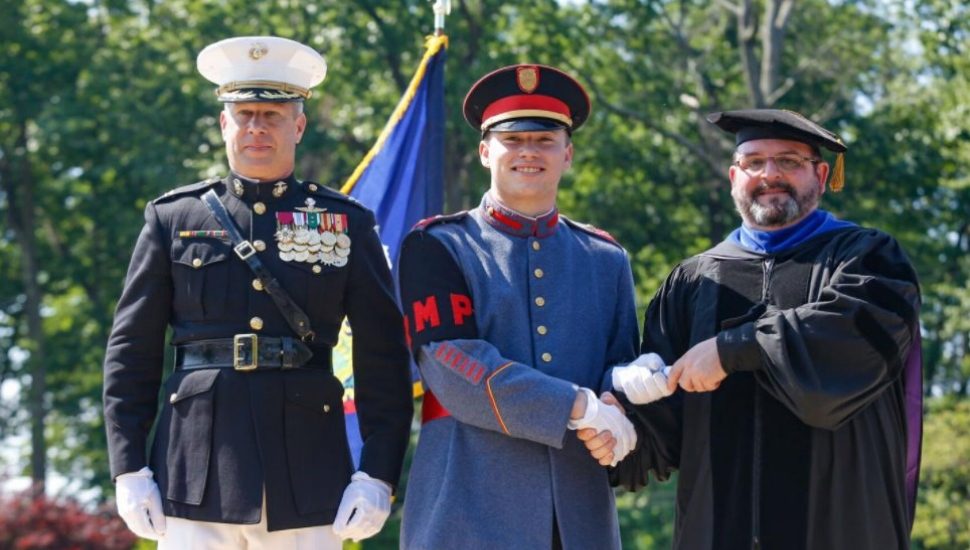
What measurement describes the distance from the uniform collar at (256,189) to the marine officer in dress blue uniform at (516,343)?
0.46 metres

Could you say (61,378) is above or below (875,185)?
below

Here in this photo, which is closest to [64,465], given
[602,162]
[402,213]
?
[602,162]

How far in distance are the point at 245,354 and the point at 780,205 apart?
5.91ft

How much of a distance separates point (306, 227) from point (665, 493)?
1543cm

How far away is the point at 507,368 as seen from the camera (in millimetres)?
5344

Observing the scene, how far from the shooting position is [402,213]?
7.75 m

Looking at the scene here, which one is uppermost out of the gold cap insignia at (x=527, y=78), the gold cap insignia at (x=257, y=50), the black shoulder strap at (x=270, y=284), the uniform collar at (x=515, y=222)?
the gold cap insignia at (x=257, y=50)

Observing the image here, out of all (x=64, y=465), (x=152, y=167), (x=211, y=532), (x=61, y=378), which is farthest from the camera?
(x=64, y=465)

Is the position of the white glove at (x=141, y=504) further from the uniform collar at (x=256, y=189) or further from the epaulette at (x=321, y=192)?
the epaulette at (x=321, y=192)

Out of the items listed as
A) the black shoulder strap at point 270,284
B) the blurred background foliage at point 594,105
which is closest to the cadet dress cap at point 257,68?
the black shoulder strap at point 270,284

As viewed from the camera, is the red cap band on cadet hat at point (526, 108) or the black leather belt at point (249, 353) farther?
the red cap band on cadet hat at point (526, 108)

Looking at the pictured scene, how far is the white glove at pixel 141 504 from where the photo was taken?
5289mm

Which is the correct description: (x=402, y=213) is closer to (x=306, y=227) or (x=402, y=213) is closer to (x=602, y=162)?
(x=306, y=227)

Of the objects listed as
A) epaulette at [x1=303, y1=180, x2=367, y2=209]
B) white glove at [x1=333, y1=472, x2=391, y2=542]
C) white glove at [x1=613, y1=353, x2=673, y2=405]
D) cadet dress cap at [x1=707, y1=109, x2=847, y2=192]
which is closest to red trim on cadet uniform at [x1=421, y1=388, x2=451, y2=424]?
white glove at [x1=333, y1=472, x2=391, y2=542]
